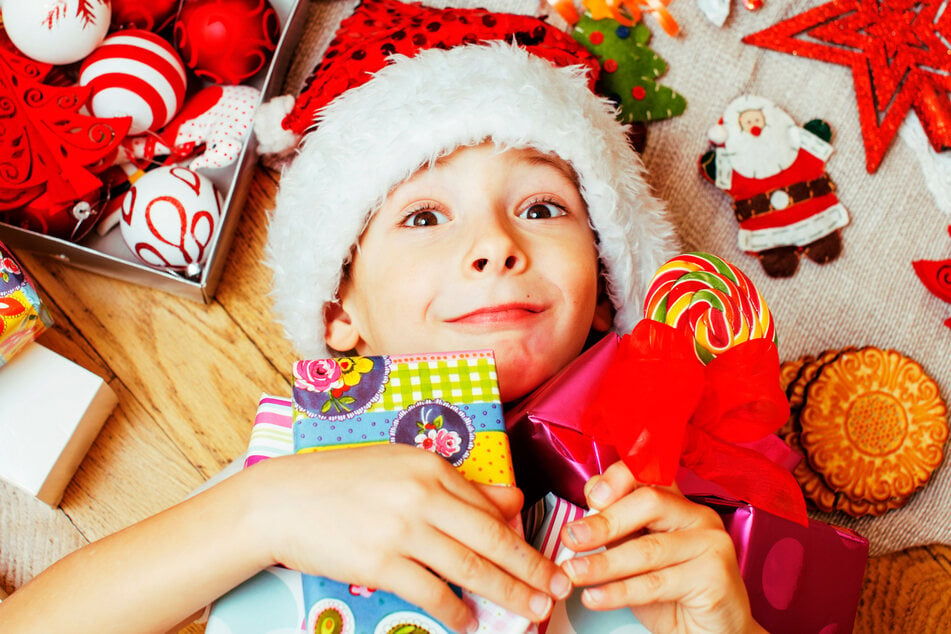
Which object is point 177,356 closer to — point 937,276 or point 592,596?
point 592,596

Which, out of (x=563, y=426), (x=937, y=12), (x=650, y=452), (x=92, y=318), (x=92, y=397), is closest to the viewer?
(x=650, y=452)

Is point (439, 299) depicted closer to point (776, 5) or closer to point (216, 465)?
point (216, 465)

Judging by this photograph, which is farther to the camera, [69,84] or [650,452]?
[69,84]

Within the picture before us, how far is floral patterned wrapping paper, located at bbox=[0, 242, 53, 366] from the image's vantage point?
1.02 m

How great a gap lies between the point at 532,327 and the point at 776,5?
84cm

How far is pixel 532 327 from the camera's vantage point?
2.97 ft

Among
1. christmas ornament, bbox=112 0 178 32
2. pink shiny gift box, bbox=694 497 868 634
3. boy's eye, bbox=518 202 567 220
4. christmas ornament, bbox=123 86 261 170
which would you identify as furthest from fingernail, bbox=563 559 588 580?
christmas ornament, bbox=112 0 178 32

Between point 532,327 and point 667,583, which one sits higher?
point 532,327

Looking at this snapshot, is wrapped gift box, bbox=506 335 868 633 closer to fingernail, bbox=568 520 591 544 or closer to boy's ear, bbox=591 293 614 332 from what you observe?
fingernail, bbox=568 520 591 544

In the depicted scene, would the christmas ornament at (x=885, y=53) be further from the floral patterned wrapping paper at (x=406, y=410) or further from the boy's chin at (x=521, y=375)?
the floral patterned wrapping paper at (x=406, y=410)

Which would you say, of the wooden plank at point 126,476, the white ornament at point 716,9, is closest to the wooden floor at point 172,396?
the wooden plank at point 126,476

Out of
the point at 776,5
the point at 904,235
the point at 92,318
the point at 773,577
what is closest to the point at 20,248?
the point at 92,318

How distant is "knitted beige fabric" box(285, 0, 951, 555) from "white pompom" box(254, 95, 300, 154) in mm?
172

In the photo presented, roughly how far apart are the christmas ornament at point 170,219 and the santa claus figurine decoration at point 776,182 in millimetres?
811
